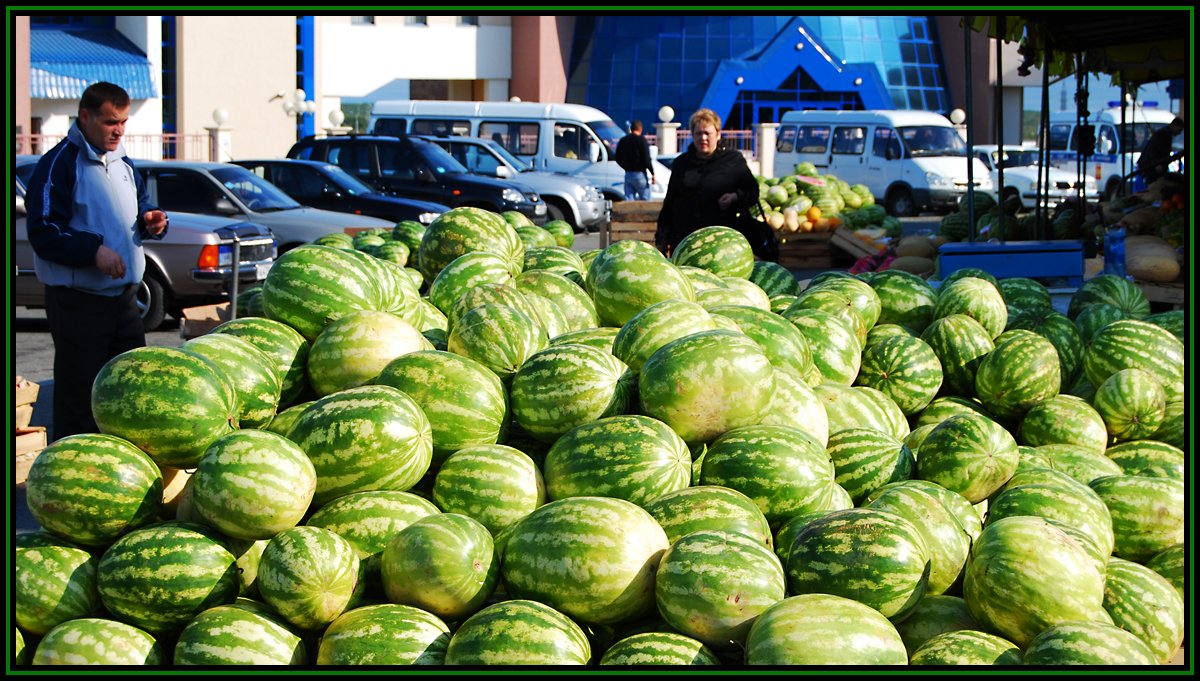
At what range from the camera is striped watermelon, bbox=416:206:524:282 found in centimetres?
455

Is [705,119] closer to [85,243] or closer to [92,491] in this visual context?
[85,243]

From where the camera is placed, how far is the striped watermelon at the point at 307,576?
8.18 ft

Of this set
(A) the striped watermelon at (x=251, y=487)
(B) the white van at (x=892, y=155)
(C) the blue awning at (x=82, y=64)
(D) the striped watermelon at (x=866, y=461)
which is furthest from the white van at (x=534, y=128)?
(A) the striped watermelon at (x=251, y=487)

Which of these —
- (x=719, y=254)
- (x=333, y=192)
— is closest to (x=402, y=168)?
(x=333, y=192)

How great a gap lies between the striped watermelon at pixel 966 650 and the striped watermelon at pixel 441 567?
92cm

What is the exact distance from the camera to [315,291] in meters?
3.64

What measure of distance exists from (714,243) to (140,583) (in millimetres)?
2904

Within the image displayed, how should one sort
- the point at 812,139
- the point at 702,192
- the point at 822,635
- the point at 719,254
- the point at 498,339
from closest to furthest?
the point at 822,635 < the point at 498,339 < the point at 719,254 < the point at 702,192 < the point at 812,139

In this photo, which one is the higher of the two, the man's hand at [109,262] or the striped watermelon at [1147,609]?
the man's hand at [109,262]

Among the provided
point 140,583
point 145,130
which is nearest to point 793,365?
point 140,583

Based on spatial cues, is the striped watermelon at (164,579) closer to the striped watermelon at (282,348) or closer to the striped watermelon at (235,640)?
the striped watermelon at (235,640)

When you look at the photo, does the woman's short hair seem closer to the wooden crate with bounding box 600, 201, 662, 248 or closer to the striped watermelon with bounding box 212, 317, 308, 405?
the striped watermelon with bounding box 212, 317, 308, 405

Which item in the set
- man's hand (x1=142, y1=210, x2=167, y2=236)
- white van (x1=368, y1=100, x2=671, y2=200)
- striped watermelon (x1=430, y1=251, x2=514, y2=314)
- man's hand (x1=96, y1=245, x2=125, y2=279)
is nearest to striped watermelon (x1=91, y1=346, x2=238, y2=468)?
striped watermelon (x1=430, y1=251, x2=514, y2=314)

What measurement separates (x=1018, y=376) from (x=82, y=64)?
118ft
